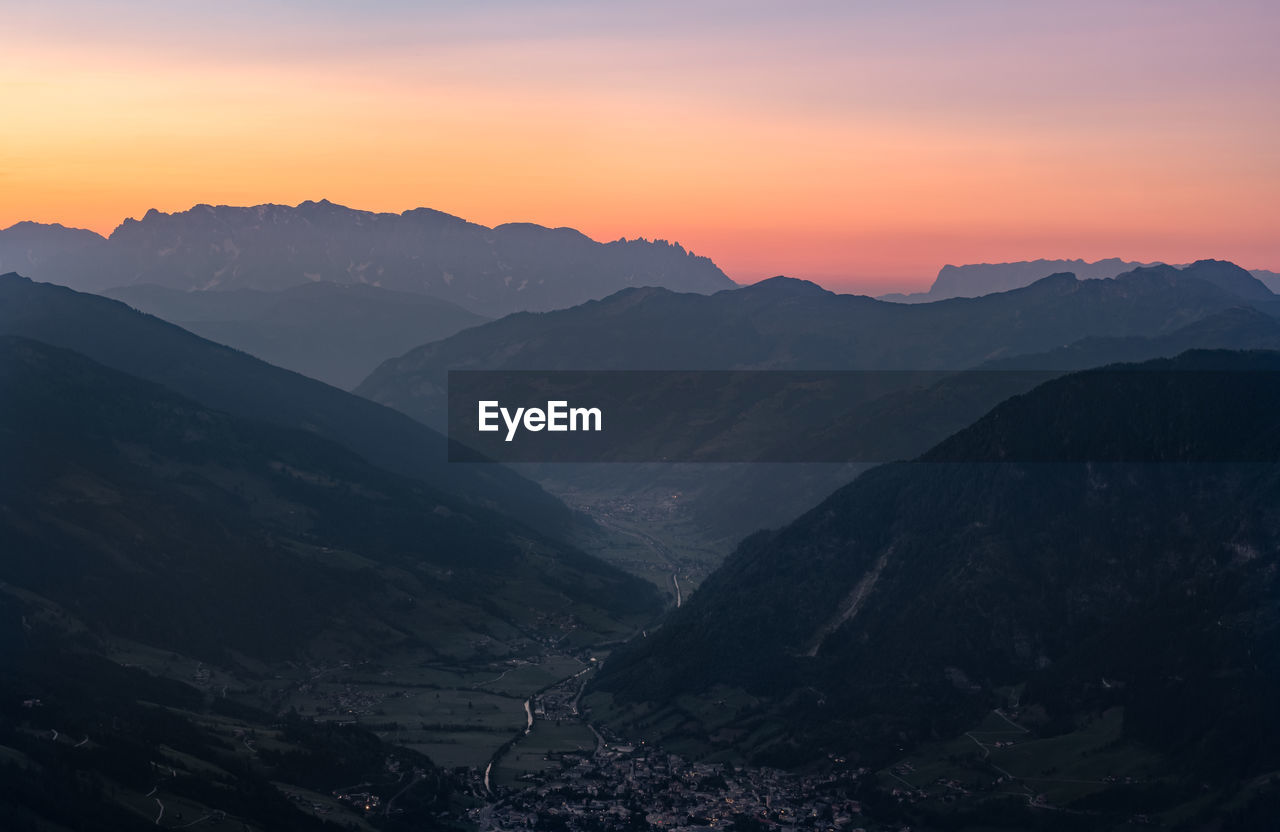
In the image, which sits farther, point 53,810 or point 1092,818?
point 1092,818

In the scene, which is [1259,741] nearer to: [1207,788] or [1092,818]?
[1207,788]

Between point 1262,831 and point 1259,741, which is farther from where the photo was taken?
point 1259,741

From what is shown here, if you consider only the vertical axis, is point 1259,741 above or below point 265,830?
above

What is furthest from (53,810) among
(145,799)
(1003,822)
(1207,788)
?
(1207,788)

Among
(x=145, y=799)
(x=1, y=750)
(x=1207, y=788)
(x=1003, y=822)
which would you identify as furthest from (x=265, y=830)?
(x=1207, y=788)

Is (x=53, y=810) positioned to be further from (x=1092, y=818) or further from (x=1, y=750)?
(x=1092, y=818)

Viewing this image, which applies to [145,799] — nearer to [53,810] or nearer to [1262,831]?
[53,810]

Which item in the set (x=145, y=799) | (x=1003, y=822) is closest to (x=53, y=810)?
(x=145, y=799)
